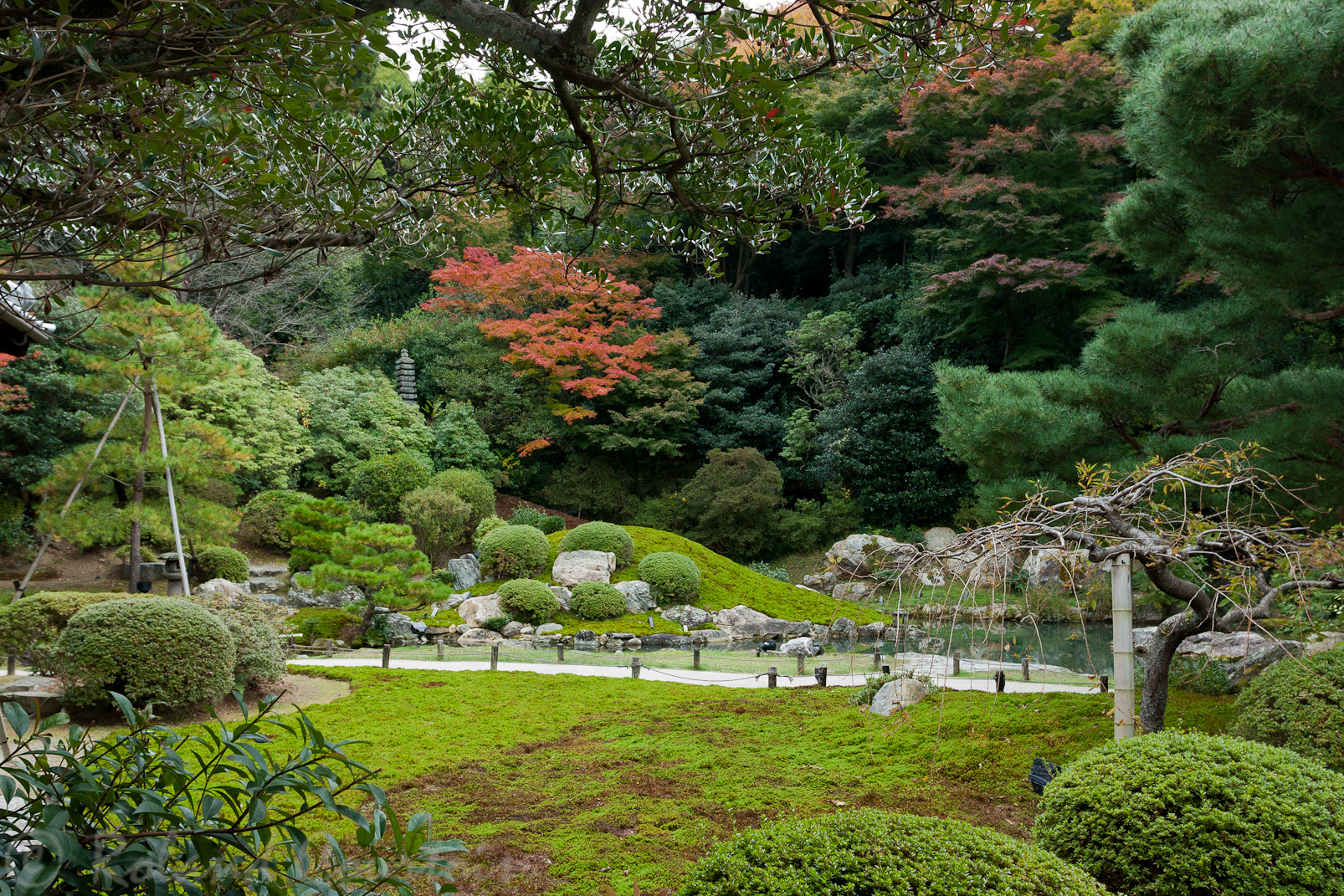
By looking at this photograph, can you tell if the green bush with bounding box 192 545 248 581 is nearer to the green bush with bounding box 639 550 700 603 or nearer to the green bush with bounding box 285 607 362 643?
the green bush with bounding box 285 607 362 643

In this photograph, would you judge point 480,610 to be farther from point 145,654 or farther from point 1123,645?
point 1123,645

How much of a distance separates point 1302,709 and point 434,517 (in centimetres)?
1211

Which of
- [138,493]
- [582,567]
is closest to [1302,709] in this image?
[582,567]

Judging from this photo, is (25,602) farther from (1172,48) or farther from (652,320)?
(652,320)

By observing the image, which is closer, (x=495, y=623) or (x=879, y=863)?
(x=879, y=863)

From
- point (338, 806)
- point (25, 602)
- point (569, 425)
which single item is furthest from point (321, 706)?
point (569, 425)

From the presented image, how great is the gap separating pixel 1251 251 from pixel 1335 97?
3.47 feet

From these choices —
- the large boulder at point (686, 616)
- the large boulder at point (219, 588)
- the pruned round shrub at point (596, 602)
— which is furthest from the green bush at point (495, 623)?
the large boulder at point (219, 588)

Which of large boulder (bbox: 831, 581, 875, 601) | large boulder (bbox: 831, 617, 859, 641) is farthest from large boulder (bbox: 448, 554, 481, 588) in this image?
large boulder (bbox: 831, 581, 875, 601)

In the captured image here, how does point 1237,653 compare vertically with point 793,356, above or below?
below

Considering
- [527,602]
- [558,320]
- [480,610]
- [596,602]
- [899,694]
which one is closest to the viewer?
[899,694]

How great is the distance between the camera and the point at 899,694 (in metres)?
5.66

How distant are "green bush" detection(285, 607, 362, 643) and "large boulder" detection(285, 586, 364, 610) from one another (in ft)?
2.71

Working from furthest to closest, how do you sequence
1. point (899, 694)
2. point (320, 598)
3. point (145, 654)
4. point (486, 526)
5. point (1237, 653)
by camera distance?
1. point (486, 526)
2. point (320, 598)
3. point (1237, 653)
4. point (899, 694)
5. point (145, 654)
